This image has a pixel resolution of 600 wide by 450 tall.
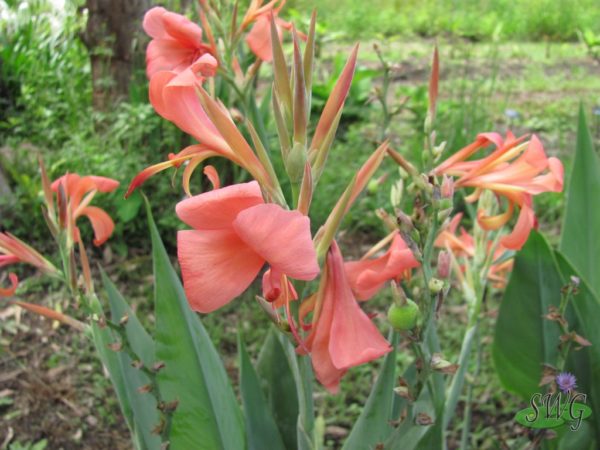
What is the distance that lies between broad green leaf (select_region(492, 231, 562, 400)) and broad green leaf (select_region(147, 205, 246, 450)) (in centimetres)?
60

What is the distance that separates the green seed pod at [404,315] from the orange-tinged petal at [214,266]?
0.62ft

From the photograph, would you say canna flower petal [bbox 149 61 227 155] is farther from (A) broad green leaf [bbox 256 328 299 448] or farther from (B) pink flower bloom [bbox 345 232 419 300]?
(A) broad green leaf [bbox 256 328 299 448]

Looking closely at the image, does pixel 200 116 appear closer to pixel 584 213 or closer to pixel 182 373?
pixel 182 373

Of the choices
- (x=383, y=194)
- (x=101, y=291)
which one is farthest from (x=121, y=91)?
(x=383, y=194)

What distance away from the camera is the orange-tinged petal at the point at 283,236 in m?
0.62

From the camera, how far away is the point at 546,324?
1314 mm

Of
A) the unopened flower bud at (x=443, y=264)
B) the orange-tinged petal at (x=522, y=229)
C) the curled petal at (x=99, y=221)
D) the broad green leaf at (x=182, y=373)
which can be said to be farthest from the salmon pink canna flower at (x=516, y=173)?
the curled petal at (x=99, y=221)

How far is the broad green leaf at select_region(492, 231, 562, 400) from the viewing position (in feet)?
4.15

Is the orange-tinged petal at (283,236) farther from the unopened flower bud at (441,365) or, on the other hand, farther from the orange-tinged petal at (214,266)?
the unopened flower bud at (441,365)

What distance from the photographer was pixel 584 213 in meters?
1.43

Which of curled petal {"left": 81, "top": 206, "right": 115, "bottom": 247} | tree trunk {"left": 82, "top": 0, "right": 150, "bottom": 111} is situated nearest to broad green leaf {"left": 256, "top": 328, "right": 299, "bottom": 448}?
curled petal {"left": 81, "top": 206, "right": 115, "bottom": 247}

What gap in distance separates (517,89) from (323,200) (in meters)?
→ 2.71

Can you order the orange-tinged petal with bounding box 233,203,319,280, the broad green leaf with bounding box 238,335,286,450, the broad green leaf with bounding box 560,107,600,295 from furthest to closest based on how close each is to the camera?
the broad green leaf with bounding box 560,107,600,295 → the broad green leaf with bounding box 238,335,286,450 → the orange-tinged petal with bounding box 233,203,319,280

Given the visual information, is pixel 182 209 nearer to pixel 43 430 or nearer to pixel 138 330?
pixel 138 330
